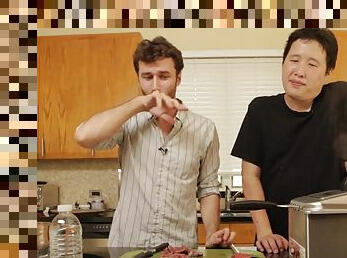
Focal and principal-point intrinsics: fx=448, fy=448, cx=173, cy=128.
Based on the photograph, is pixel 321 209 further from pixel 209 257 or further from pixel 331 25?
pixel 331 25

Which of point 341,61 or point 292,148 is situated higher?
point 341,61

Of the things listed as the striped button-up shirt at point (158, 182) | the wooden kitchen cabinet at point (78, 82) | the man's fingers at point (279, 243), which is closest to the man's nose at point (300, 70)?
the striped button-up shirt at point (158, 182)

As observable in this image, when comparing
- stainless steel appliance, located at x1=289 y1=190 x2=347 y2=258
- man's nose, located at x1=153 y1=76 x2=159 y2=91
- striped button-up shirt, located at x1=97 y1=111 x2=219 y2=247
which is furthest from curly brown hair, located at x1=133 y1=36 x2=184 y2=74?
stainless steel appliance, located at x1=289 y1=190 x2=347 y2=258

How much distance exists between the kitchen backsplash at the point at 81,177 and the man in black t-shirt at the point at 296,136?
113cm

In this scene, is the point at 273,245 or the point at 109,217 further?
the point at 109,217

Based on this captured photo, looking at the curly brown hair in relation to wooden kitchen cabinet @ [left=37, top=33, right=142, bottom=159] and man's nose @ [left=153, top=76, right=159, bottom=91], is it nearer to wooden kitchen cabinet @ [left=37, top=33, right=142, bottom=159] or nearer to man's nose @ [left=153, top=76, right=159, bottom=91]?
man's nose @ [left=153, top=76, right=159, bottom=91]

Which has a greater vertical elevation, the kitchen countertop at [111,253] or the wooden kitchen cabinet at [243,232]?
the kitchen countertop at [111,253]

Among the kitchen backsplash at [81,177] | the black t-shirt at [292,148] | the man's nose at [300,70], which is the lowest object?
the kitchen backsplash at [81,177]

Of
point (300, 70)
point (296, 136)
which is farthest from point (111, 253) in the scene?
point (300, 70)

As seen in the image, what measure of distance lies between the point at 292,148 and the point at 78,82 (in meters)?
1.08

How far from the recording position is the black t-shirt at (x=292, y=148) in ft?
3.47

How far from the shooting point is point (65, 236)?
929 mm

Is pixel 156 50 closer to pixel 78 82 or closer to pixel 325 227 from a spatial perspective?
pixel 325 227

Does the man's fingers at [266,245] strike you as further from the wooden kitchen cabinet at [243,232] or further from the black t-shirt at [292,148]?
the wooden kitchen cabinet at [243,232]
